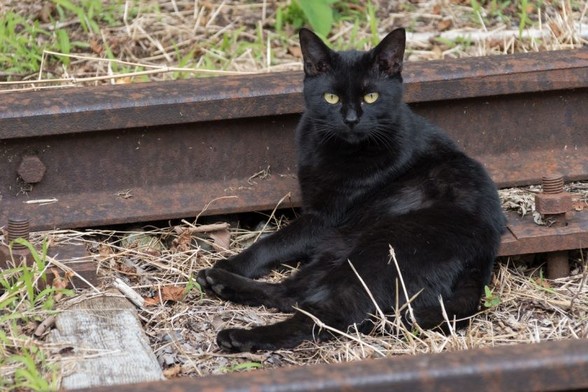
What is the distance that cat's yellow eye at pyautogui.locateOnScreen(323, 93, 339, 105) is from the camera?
4.07 meters

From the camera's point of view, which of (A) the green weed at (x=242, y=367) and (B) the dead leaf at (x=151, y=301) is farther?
(B) the dead leaf at (x=151, y=301)

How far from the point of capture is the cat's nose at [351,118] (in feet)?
13.1

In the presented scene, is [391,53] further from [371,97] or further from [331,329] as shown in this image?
[331,329]

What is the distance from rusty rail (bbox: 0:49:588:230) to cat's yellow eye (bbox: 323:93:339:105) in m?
0.27

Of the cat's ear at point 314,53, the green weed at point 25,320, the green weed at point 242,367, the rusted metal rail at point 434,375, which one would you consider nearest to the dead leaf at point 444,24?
the cat's ear at point 314,53

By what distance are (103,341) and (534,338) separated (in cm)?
148

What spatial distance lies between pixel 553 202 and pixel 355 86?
3.01 ft

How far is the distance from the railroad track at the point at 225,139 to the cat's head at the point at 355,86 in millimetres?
265

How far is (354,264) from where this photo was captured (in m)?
3.72

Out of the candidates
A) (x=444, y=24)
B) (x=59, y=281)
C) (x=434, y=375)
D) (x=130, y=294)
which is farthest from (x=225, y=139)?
(x=434, y=375)

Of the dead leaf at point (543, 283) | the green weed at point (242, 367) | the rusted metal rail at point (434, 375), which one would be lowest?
the dead leaf at point (543, 283)

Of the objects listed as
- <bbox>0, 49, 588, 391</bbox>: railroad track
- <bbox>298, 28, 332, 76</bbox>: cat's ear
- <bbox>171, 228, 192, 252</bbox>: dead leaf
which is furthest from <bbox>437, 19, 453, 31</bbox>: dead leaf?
<bbox>171, 228, 192, 252</bbox>: dead leaf

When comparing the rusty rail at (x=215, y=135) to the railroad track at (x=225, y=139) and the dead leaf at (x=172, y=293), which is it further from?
the dead leaf at (x=172, y=293)

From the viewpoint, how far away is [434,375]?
2500 mm
